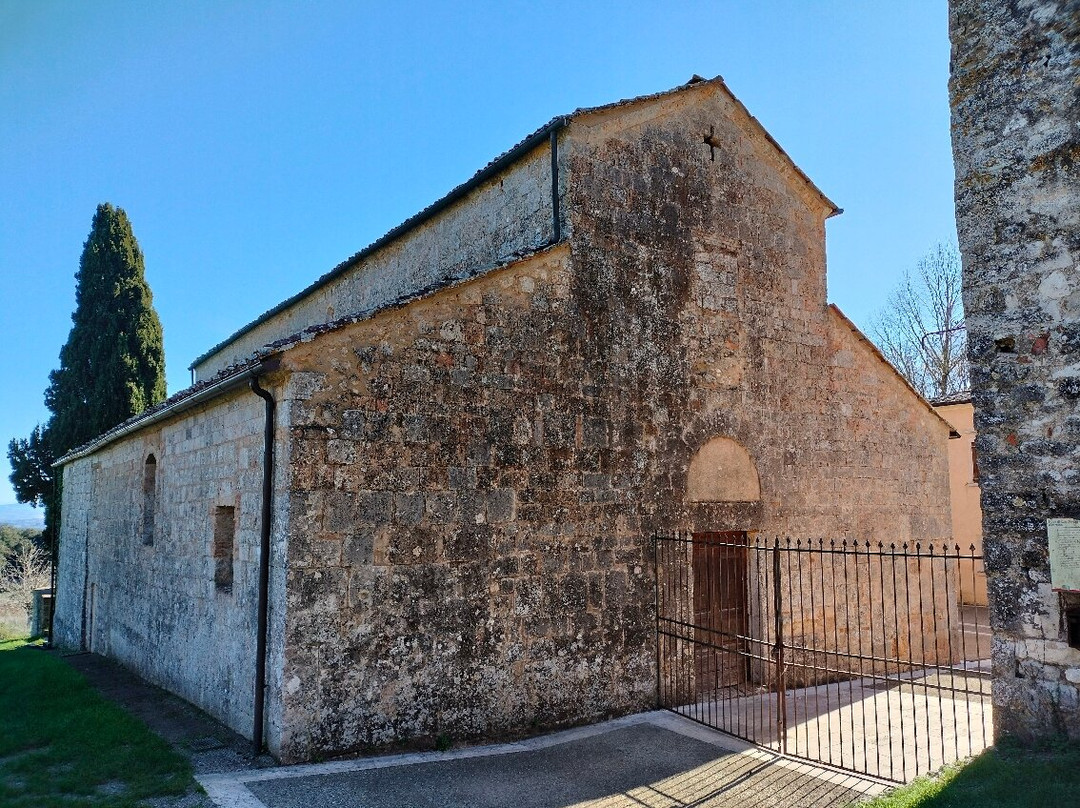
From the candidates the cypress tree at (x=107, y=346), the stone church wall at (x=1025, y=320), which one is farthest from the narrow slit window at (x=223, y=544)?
the cypress tree at (x=107, y=346)

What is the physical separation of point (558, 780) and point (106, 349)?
17863mm

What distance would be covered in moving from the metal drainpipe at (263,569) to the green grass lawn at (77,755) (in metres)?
0.63

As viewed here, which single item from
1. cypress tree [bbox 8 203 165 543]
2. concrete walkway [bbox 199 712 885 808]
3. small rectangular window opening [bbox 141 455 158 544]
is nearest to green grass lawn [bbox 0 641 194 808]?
concrete walkway [bbox 199 712 885 808]

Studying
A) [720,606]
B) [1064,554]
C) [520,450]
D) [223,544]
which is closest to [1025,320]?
[1064,554]

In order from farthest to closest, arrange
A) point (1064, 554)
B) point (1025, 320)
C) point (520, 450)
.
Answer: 1. point (520, 450)
2. point (1025, 320)
3. point (1064, 554)

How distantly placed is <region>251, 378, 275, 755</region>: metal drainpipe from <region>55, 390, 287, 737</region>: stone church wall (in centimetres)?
21

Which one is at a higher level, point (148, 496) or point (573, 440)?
point (573, 440)

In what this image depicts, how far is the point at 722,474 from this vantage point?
9781mm

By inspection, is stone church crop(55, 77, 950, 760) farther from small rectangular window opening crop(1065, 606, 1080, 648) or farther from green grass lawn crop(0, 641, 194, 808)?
small rectangular window opening crop(1065, 606, 1080, 648)

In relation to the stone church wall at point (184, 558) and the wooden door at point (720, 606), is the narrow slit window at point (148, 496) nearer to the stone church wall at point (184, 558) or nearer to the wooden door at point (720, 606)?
the stone church wall at point (184, 558)

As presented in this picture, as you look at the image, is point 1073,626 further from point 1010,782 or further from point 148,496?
point 148,496

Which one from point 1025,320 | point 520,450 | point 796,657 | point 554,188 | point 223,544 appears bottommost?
point 796,657

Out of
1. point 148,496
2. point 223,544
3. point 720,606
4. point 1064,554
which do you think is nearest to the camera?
point 1064,554

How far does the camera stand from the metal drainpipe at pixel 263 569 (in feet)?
22.3
